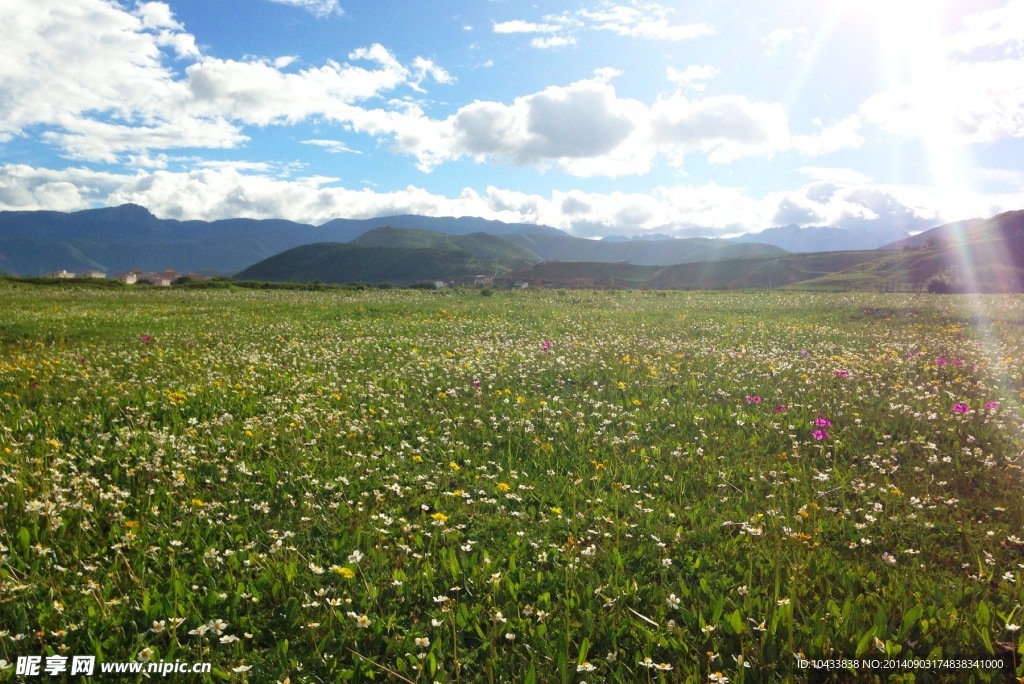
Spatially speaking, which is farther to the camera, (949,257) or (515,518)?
(949,257)

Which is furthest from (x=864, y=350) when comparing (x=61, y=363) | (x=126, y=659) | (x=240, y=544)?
(x=61, y=363)

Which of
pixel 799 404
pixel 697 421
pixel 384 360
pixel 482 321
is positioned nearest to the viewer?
pixel 697 421

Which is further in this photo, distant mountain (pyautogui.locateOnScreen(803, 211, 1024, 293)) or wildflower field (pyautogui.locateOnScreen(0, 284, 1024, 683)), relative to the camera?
distant mountain (pyautogui.locateOnScreen(803, 211, 1024, 293))

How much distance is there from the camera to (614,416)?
9.29 m

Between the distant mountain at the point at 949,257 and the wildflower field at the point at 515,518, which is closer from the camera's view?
the wildflower field at the point at 515,518

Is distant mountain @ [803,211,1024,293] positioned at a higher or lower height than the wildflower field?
higher

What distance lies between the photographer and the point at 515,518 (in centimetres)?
609

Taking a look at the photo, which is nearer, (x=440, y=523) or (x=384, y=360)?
(x=440, y=523)

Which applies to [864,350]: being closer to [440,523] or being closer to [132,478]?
[440,523]

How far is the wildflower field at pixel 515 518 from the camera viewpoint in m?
4.04

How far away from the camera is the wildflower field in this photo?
4.04 meters

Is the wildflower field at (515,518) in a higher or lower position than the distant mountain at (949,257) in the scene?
lower

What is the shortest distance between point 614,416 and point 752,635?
527 cm

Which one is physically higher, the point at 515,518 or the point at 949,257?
the point at 949,257
